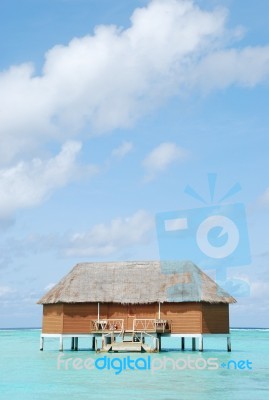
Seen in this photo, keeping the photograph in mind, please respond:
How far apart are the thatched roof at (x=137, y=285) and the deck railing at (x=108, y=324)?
1.19 m

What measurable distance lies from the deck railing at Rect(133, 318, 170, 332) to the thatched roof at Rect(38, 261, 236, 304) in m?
1.13

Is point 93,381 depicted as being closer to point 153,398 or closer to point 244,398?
point 153,398

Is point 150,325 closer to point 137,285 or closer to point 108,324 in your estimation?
point 108,324

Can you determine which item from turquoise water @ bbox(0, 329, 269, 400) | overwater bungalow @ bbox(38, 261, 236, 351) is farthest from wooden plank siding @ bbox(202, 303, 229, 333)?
turquoise water @ bbox(0, 329, 269, 400)

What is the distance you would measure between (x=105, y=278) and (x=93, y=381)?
16.3 m

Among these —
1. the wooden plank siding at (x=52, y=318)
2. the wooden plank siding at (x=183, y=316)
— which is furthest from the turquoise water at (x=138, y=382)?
the wooden plank siding at (x=52, y=318)

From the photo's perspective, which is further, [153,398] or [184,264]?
[184,264]

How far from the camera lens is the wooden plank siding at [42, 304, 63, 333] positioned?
132 feet

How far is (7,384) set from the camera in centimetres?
2550

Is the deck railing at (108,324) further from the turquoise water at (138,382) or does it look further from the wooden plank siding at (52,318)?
the turquoise water at (138,382)

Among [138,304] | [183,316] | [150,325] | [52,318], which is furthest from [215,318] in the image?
[52,318]

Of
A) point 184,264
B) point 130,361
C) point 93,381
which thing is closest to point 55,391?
point 93,381

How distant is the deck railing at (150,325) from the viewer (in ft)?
126

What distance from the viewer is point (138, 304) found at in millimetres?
39781
